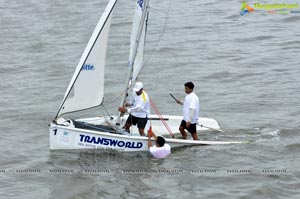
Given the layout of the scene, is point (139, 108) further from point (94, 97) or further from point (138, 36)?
point (138, 36)

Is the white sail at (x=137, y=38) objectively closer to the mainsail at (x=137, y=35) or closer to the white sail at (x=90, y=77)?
the mainsail at (x=137, y=35)

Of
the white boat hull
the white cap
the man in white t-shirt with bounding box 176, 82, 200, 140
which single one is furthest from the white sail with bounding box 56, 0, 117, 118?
the man in white t-shirt with bounding box 176, 82, 200, 140

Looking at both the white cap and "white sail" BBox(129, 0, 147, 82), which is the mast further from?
the white cap

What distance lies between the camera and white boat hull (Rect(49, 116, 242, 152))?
15.7 meters

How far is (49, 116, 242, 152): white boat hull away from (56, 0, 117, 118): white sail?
476 mm

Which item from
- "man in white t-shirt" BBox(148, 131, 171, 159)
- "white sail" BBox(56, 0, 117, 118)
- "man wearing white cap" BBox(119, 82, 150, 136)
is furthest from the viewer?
"man wearing white cap" BBox(119, 82, 150, 136)

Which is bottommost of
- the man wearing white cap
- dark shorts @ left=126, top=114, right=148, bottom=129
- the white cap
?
dark shorts @ left=126, top=114, right=148, bottom=129

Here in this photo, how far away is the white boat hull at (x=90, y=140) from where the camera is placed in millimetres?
15680

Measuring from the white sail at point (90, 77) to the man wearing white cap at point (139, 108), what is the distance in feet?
2.68

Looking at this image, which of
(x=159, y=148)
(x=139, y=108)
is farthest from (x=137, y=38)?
(x=159, y=148)

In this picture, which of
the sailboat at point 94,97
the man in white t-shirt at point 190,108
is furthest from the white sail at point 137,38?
the man in white t-shirt at point 190,108

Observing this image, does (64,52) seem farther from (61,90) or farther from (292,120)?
(292,120)

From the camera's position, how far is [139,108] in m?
15.9

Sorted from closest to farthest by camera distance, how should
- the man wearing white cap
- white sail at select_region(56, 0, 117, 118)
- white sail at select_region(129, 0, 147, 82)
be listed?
1. white sail at select_region(56, 0, 117, 118)
2. white sail at select_region(129, 0, 147, 82)
3. the man wearing white cap
